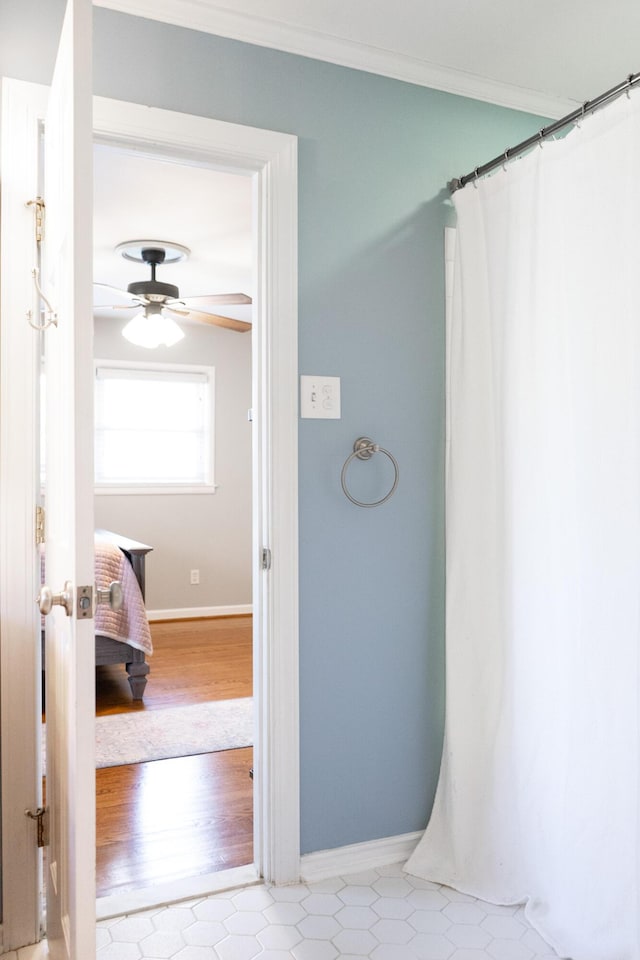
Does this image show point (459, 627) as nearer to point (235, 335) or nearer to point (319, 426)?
point (319, 426)

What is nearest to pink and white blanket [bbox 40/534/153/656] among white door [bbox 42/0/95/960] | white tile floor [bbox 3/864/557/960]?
white tile floor [bbox 3/864/557/960]

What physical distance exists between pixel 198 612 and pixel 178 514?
81 cm

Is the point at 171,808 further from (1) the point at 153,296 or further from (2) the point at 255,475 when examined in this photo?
(1) the point at 153,296

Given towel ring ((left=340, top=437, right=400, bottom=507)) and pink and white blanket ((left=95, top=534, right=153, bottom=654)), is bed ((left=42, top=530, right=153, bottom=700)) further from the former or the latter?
towel ring ((left=340, top=437, right=400, bottom=507))

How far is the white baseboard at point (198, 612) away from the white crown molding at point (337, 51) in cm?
465

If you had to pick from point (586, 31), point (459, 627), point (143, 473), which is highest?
point (586, 31)

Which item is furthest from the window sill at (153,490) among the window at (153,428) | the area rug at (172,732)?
the area rug at (172,732)

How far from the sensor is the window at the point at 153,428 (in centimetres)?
607

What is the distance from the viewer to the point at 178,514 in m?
6.28

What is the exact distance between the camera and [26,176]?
6.28 ft

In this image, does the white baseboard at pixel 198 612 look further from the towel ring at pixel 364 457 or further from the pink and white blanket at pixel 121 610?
→ the towel ring at pixel 364 457

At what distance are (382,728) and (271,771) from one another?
36 centimetres

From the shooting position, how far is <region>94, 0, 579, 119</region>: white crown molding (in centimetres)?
205

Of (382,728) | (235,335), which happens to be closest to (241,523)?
(235,335)
